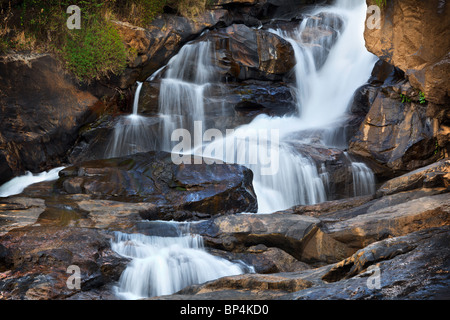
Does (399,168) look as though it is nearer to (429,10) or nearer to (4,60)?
(429,10)

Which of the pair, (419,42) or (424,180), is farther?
(419,42)

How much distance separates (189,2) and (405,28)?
6.83 metres

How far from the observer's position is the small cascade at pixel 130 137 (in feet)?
29.3

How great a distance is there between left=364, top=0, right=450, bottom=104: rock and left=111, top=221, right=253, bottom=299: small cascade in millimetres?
4866

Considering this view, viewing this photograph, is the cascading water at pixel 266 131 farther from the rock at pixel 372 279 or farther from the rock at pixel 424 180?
the rock at pixel 424 180

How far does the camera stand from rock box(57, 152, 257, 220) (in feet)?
22.7

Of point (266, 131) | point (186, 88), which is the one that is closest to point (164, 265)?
point (266, 131)

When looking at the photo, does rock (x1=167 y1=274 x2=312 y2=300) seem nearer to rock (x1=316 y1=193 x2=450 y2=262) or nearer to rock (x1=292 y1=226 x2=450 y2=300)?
rock (x1=292 y1=226 x2=450 y2=300)

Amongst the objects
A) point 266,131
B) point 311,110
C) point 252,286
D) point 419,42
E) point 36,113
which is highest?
point 419,42

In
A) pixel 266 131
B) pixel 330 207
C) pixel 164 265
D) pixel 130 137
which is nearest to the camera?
pixel 164 265

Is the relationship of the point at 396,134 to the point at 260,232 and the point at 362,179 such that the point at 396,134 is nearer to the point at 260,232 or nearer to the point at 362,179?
the point at 362,179

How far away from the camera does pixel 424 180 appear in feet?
19.7

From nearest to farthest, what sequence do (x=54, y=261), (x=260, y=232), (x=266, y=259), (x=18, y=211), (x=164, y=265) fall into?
(x=54, y=261), (x=164, y=265), (x=266, y=259), (x=260, y=232), (x=18, y=211)

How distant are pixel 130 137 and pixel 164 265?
4.88m
